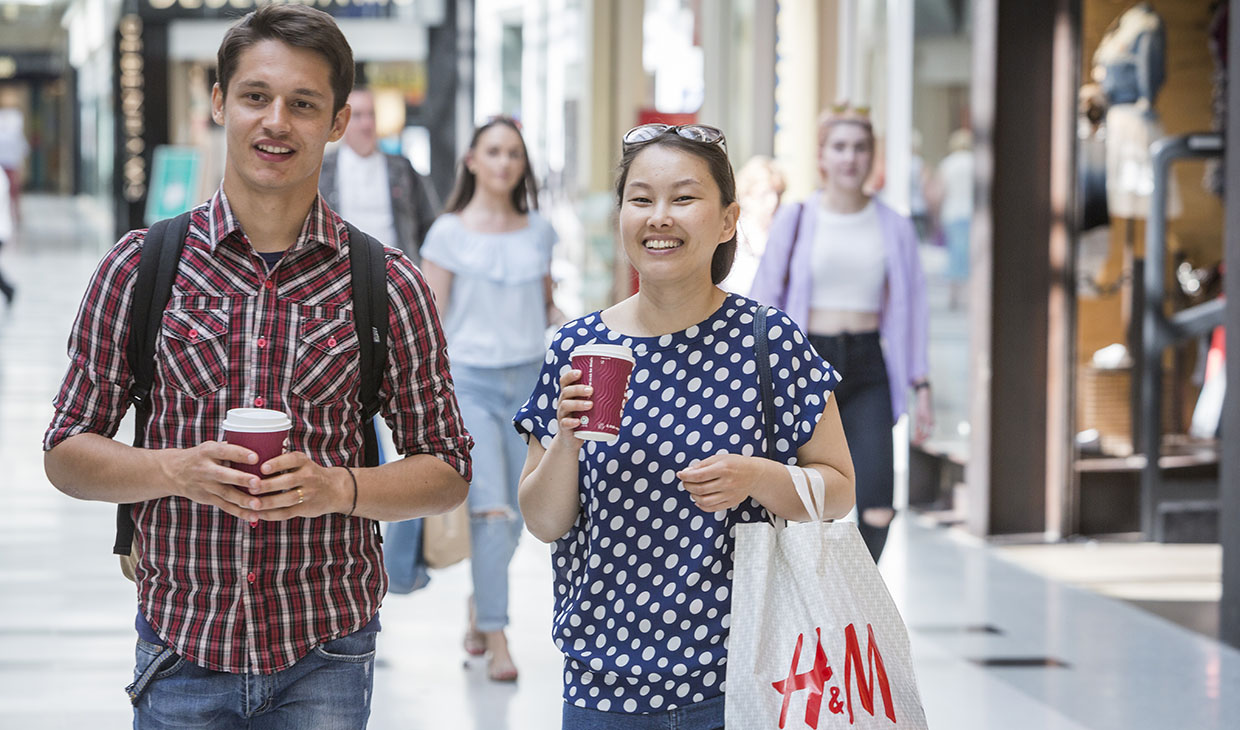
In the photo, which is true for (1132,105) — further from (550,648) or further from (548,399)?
(548,399)

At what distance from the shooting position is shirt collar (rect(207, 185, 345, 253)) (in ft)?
7.40

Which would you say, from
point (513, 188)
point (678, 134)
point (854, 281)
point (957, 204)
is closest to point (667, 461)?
point (678, 134)

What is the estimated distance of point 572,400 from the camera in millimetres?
2285

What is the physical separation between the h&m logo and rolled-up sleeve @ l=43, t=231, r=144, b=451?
3.40 feet

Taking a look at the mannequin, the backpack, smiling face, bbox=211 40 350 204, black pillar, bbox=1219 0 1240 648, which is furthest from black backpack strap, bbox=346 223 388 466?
the mannequin

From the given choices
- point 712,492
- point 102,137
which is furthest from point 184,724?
point 102,137

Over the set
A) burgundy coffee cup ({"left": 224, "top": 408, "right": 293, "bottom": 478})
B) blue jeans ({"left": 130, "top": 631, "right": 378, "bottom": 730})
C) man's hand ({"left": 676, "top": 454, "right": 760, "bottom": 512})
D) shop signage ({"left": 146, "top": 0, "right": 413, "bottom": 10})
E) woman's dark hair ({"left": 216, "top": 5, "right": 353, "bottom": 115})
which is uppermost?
shop signage ({"left": 146, "top": 0, "right": 413, "bottom": 10})

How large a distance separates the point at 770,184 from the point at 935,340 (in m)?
2.58

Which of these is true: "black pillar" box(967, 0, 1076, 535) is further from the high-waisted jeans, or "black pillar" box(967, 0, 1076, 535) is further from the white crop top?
the high-waisted jeans

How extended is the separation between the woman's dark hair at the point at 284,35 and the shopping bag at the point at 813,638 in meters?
0.92

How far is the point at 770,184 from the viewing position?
6984 mm

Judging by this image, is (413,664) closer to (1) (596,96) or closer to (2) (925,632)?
(2) (925,632)

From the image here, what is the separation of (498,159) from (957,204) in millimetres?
4183

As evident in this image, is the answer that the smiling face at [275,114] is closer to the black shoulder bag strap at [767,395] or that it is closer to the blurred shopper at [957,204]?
the black shoulder bag strap at [767,395]
